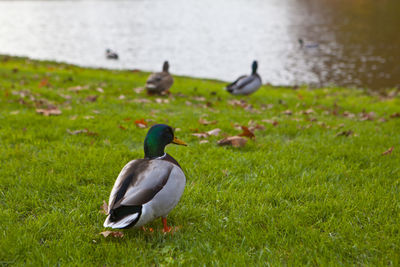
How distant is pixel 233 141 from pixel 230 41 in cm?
2133

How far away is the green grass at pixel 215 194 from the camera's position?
102 inches

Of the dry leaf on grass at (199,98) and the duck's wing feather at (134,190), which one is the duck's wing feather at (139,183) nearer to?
the duck's wing feather at (134,190)

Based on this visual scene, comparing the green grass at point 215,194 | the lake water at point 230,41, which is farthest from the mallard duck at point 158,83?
the lake water at point 230,41

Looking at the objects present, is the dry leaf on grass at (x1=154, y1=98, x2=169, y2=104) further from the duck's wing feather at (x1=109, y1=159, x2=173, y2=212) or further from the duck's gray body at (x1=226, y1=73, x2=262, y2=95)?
the duck's wing feather at (x1=109, y1=159, x2=173, y2=212)

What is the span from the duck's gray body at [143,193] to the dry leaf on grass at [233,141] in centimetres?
213

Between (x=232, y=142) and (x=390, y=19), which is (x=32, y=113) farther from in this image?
(x=390, y=19)

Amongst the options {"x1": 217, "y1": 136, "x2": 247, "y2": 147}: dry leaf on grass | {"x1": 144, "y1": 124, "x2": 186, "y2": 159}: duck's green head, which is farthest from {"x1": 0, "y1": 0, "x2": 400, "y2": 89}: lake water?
{"x1": 144, "y1": 124, "x2": 186, "y2": 159}: duck's green head

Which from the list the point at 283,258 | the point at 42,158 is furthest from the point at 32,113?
the point at 283,258

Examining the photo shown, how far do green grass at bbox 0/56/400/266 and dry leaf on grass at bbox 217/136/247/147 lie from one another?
0.30 ft

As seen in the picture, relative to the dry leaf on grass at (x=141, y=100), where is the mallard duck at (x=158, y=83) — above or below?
above

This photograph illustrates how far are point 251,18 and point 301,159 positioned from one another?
112 ft

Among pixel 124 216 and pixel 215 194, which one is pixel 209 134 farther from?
pixel 124 216

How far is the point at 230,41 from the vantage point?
25.0 meters

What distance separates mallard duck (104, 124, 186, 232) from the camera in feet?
8.13
